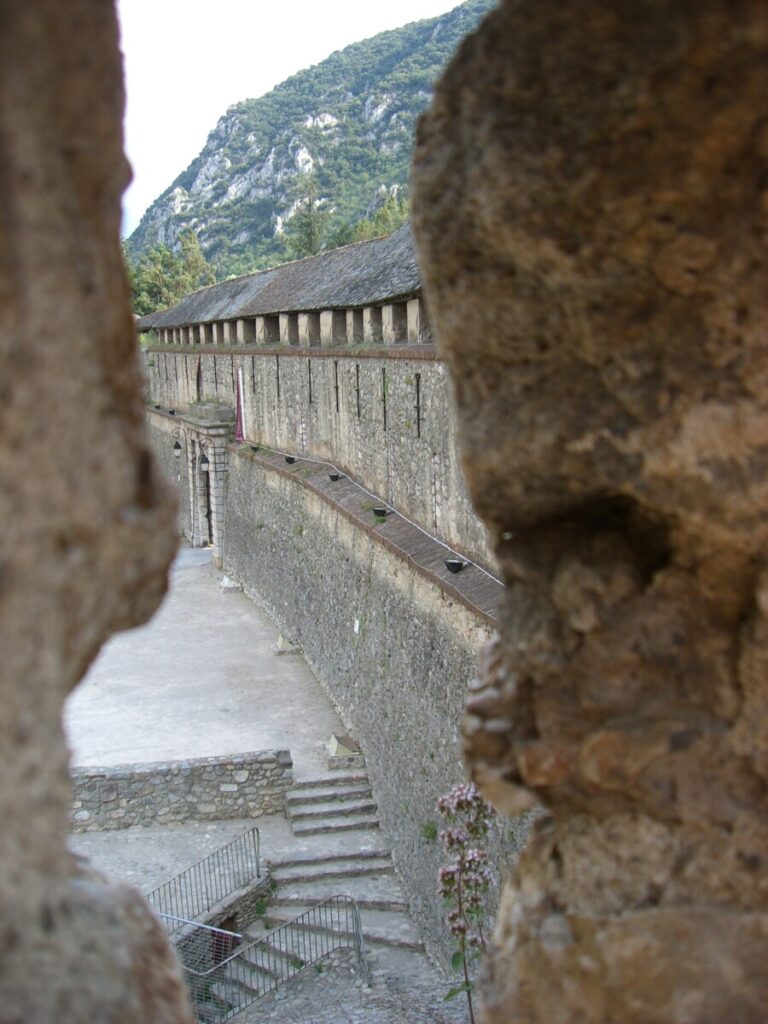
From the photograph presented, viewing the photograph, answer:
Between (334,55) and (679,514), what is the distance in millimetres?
140320

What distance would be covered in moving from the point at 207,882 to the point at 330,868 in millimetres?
1407

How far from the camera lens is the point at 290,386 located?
2148 cm

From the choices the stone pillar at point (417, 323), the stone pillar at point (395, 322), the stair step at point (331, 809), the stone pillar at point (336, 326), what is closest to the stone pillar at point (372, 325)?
the stone pillar at point (395, 322)

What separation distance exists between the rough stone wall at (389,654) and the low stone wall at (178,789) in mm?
1330

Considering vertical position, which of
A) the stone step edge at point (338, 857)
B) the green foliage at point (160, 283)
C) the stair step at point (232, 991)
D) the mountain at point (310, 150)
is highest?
the mountain at point (310, 150)

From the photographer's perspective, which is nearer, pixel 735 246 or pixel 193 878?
pixel 735 246

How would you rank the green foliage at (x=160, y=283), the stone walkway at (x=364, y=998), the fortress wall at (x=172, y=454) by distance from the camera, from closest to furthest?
1. the stone walkway at (x=364, y=998)
2. the fortress wall at (x=172, y=454)
3. the green foliage at (x=160, y=283)

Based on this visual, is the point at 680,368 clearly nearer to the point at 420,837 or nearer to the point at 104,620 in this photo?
the point at 104,620

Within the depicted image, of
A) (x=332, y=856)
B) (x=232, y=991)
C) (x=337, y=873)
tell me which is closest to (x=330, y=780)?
(x=332, y=856)

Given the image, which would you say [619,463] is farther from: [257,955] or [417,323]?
[417,323]

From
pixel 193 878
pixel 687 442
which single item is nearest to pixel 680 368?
pixel 687 442

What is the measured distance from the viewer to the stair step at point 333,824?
1341 centimetres

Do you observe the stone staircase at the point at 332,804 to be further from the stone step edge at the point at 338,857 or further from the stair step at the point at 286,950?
the stair step at the point at 286,950

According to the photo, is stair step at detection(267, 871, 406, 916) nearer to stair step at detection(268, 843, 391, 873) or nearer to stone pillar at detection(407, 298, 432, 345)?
stair step at detection(268, 843, 391, 873)
